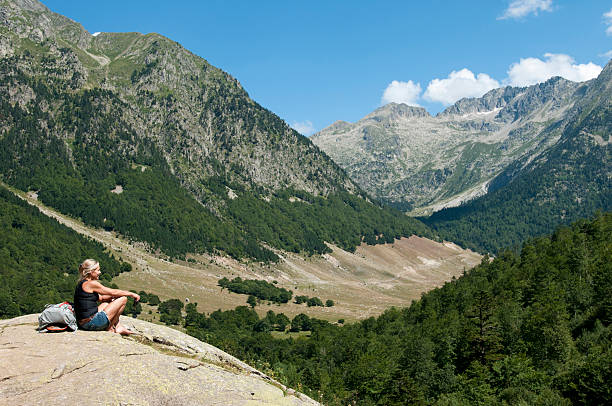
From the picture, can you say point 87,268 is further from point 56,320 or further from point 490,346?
point 490,346

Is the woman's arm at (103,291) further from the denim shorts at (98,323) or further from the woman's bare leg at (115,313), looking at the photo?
the denim shorts at (98,323)

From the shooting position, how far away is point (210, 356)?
1894 cm

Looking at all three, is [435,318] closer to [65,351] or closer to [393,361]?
[393,361]

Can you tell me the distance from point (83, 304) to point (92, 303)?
12.0 inches

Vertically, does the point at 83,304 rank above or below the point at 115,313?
above

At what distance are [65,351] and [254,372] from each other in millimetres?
7798

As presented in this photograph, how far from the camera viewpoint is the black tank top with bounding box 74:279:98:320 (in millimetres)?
15938

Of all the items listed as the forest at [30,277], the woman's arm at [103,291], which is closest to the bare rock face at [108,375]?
the woman's arm at [103,291]

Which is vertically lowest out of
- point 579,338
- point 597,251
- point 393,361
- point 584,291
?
point 393,361

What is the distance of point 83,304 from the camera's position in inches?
630

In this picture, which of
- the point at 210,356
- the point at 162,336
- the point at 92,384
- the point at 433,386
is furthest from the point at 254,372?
the point at 433,386

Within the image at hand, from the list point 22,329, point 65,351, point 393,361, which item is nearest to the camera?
point 65,351

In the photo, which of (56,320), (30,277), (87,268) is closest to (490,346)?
(87,268)

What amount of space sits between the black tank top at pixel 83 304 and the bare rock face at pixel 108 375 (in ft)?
2.11
